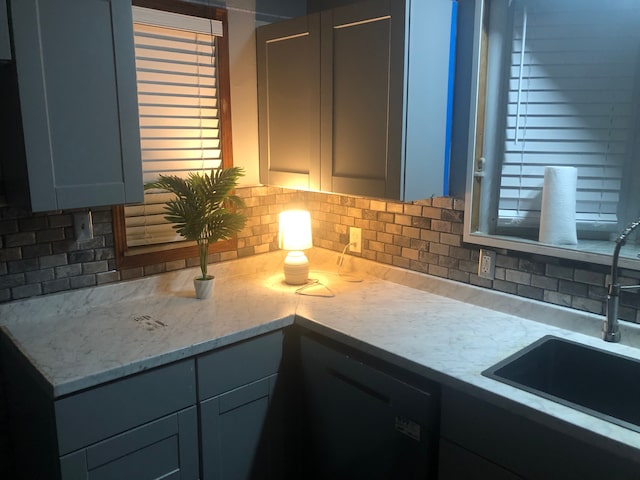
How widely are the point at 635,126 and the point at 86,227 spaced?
2.03m

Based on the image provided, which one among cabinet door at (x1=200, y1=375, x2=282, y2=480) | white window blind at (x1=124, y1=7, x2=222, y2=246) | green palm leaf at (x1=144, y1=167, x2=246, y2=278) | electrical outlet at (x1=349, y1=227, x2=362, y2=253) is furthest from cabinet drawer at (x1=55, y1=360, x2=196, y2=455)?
electrical outlet at (x1=349, y1=227, x2=362, y2=253)

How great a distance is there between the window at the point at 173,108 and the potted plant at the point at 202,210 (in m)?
0.11

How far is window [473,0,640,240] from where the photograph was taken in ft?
5.97

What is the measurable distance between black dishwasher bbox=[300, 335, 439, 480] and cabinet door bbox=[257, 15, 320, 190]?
790mm

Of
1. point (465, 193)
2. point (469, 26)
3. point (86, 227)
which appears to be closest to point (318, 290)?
point (465, 193)

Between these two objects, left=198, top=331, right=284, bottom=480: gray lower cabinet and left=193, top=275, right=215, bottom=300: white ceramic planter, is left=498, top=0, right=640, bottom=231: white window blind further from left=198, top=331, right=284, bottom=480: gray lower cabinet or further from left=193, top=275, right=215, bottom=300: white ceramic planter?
→ left=193, top=275, right=215, bottom=300: white ceramic planter

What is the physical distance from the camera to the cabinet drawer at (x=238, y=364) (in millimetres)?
1806

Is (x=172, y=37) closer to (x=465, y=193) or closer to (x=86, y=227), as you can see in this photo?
(x=86, y=227)

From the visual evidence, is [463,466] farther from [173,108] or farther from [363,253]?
[173,108]

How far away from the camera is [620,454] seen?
3.98 feet

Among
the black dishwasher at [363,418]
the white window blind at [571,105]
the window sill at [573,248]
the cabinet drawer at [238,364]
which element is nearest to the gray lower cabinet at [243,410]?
the cabinet drawer at [238,364]

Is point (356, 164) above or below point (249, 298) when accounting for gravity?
above

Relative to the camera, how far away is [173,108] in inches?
88.7

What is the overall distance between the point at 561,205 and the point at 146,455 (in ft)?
5.49
